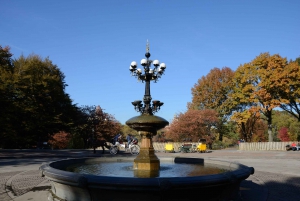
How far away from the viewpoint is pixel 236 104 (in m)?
47.8

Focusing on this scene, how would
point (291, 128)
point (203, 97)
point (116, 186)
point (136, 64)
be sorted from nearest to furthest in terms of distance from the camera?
1. point (116, 186)
2. point (136, 64)
3. point (203, 97)
4. point (291, 128)

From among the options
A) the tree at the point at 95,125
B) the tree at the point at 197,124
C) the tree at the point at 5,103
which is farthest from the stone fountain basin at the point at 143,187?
the tree at the point at 197,124

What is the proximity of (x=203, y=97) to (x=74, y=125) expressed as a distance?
25.2 m

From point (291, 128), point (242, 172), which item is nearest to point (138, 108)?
point (242, 172)

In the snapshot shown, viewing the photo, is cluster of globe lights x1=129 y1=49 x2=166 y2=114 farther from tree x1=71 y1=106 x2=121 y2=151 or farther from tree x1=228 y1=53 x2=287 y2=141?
tree x1=228 y1=53 x2=287 y2=141

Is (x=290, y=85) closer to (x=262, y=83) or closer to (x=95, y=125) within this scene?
(x=262, y=83)

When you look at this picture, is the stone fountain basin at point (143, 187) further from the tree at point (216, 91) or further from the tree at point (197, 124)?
the tree at point (216, 91)

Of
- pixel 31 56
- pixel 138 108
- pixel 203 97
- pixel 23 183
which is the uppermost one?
pixel 31 56

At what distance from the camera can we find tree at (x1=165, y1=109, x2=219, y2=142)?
46281mm

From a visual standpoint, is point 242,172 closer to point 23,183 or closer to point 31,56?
point 23,183

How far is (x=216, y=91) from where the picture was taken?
174 feet

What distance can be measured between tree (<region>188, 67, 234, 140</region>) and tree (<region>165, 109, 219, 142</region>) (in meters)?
5.02

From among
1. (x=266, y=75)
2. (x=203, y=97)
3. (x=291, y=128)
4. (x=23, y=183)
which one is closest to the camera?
(x=23, y=183)

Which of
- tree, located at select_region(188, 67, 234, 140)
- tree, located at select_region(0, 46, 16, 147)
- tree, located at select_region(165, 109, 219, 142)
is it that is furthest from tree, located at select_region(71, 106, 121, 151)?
tree, located at select_region(188, 67, 234, 140)
